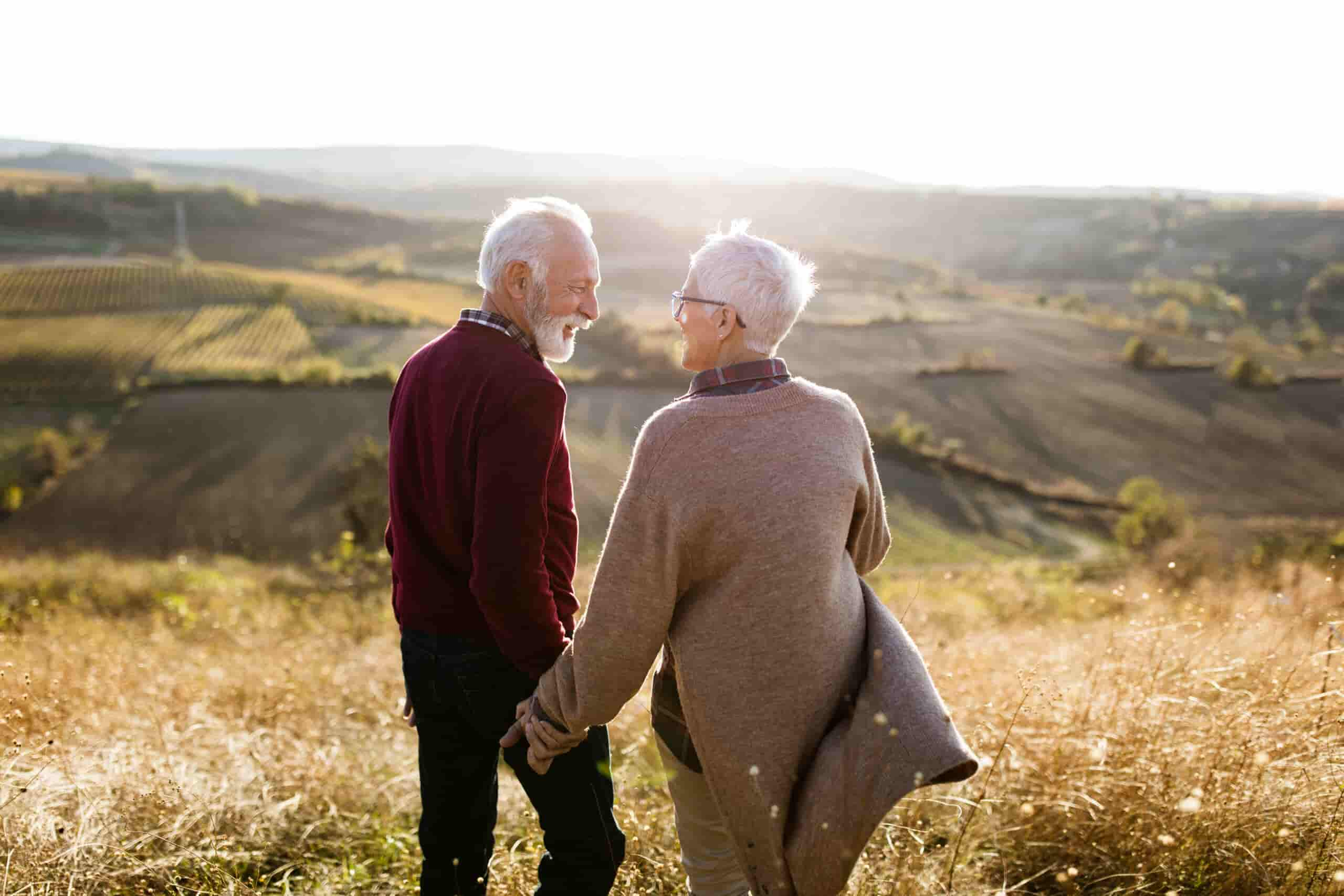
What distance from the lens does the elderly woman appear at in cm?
161

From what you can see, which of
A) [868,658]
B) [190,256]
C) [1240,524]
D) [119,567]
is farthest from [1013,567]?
[190,256]

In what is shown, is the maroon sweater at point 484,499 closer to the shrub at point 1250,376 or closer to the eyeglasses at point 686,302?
the eyeglasses at point 686,302

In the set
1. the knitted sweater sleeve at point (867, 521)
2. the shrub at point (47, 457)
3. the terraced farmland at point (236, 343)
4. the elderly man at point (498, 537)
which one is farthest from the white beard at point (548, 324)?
the terraced farmland at point (236, 343)

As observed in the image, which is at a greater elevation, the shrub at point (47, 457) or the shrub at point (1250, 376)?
the shrub at point (1250, 376)

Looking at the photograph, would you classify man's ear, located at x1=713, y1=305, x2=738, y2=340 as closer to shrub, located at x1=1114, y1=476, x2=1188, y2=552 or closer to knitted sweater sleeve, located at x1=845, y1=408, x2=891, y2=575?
knitted sweater sleeve, located at x1=845, y1=408, x2=891, y2=575

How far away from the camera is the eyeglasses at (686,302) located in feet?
5.66

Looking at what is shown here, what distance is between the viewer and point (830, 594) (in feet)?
5.54

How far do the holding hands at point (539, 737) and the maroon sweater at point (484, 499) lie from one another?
0.31 feet

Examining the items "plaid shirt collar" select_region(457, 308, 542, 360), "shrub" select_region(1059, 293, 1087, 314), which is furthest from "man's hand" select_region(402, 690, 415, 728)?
"shrub" select_region(1059, 293, 1087, 314)

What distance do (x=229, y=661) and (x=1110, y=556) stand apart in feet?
92.1

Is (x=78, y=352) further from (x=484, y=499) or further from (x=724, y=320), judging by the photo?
(x=724, y=320)

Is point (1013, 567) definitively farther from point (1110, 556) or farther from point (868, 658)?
point (868, 658)

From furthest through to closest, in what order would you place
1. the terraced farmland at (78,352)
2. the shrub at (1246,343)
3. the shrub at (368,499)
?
the shrub at (1246,343)
the terraced farmland at (78,352)
the shrub at (368,499)

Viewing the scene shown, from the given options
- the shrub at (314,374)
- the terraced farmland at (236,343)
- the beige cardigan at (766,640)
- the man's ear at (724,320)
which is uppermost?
the man's ear at (724,320)
